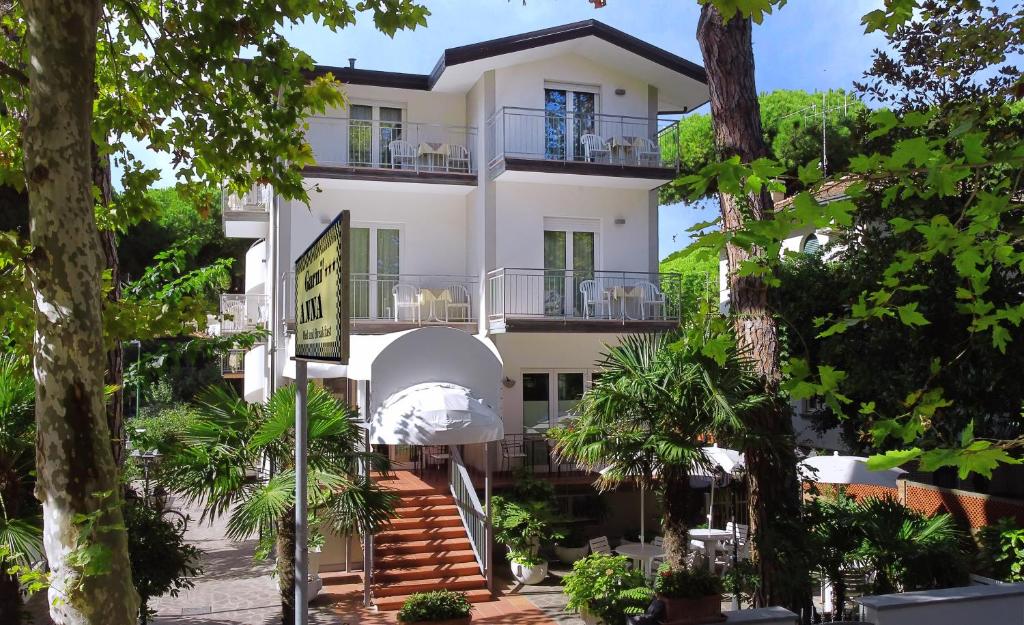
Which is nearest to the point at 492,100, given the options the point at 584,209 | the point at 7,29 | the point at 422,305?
the point at 584,209

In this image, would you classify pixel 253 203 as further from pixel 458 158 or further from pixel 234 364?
pixel 234 364

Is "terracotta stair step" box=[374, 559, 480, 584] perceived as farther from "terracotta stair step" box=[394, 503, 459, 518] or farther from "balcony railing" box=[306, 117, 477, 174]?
"balcony railing" box=[306, 117, 477, 174]

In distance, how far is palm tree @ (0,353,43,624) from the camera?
7.55 metres

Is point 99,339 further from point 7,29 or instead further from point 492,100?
point 492,100

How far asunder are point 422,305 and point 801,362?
49.3 ft

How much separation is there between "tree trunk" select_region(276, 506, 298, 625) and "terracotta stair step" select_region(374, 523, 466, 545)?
5.18m

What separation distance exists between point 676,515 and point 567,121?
12517 mm

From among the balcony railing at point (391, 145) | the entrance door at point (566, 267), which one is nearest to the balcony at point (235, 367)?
the balcony railing at point (391, 145)

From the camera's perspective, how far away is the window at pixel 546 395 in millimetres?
19984

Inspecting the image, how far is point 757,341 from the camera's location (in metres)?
10.1

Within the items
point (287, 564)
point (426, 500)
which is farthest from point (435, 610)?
point (426, 500)

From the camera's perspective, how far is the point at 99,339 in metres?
4.22

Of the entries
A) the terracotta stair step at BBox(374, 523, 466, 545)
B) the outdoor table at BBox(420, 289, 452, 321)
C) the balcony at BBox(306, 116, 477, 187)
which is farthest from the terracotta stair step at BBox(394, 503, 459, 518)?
the balcony at BBox(306, 116, 477, 187)

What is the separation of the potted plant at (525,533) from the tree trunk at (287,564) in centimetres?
593
